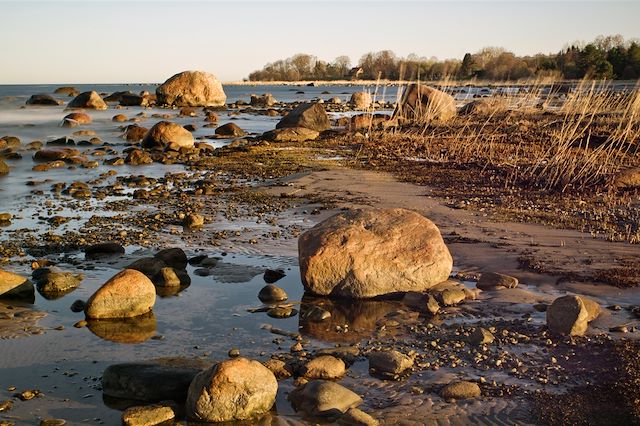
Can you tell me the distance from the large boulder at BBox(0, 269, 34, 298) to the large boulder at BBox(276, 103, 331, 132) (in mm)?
18398

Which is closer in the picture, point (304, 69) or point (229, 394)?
point (229, 394)

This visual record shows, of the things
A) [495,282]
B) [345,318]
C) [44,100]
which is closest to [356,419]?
[345,318]

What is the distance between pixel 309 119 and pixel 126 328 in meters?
19.6

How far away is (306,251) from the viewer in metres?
7.37

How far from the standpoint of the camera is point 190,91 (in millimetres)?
48531

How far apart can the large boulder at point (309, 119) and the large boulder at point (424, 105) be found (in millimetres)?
2902

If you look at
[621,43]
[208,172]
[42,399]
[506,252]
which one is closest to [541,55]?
[621,43]

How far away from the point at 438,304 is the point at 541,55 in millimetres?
80128

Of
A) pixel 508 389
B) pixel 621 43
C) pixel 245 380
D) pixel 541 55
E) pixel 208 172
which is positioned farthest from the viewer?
pixel 541 55

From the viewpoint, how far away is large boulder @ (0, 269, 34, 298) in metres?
7.20

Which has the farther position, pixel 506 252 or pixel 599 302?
pixel 506 252

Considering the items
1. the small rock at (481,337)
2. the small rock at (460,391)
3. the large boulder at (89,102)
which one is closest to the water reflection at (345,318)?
the small rock at (481,337)

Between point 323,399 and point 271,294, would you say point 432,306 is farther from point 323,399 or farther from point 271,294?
point 323,399

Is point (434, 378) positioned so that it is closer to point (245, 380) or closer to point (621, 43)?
point (245, 380)
